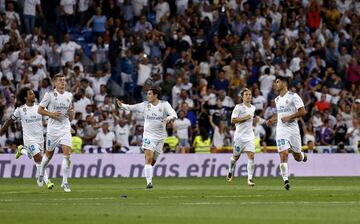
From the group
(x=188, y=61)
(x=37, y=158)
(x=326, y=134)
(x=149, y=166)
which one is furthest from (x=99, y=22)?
(x=149, y=166)

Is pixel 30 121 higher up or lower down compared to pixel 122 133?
lower down

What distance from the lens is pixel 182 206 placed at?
69.1ft

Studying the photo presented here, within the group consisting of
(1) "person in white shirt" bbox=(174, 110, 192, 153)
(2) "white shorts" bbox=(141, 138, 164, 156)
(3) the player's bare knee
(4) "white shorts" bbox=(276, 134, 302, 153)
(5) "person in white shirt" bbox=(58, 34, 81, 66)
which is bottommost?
(3) the player's bare knee

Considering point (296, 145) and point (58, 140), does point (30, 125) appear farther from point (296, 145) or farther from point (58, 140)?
point (296, 145)

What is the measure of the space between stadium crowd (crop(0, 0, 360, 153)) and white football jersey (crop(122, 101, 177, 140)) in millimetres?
11177

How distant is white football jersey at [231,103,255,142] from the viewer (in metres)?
32.3

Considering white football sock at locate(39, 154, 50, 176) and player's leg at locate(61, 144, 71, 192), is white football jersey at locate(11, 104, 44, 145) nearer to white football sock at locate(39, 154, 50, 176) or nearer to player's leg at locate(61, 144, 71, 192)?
white football sock at locate(39, 154, 50, 176)

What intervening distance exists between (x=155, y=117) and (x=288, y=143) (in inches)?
155

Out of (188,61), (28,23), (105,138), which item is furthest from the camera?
(28,23)

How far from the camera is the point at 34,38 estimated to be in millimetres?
43969

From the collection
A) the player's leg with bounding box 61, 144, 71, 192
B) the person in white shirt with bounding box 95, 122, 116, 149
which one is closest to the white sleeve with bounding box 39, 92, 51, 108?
the player's leg with bounding box 61, 144, 71, 192

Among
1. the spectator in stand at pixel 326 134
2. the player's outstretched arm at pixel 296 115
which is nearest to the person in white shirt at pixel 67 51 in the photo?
the spectator in stand at pixel 326 134

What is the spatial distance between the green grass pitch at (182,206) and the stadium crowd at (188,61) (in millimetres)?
13940

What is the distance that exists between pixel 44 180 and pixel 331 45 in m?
21.2
